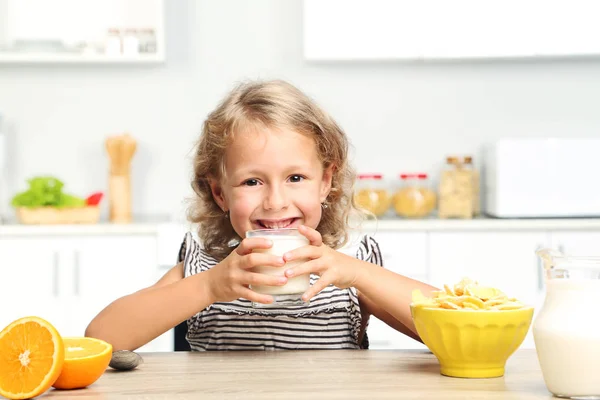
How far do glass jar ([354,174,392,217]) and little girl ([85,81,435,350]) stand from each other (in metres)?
1.55

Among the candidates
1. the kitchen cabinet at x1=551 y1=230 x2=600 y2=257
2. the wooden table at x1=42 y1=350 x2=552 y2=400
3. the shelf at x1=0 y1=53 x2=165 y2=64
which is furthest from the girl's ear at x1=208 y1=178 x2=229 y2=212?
the shelf at x1=0 y1=53 x2=165 y2=64

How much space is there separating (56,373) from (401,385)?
0.37m

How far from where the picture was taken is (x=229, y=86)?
3.60 m

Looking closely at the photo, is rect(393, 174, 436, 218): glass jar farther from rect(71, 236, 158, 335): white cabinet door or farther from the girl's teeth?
the girl's teeth

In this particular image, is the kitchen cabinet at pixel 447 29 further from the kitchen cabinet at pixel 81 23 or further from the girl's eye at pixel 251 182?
the girl's eye at pixel 251 182

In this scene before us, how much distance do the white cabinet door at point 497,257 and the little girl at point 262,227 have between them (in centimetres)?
136

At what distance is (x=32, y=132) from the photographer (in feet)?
11.8

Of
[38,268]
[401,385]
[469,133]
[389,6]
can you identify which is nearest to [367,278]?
[401,385]

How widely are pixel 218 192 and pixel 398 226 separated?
145cm

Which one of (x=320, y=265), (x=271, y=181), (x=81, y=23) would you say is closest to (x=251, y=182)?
(x=271, y=181)

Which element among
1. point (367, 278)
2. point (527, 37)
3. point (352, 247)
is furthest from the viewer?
point (527, 37)

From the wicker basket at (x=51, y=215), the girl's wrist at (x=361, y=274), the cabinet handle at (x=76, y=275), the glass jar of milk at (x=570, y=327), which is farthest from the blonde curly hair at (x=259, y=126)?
the wicker basket at (x=51, y=215)

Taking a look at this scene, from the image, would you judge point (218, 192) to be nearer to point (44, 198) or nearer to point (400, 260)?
point (400, 260)

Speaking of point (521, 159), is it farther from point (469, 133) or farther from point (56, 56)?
point (56, 56)
